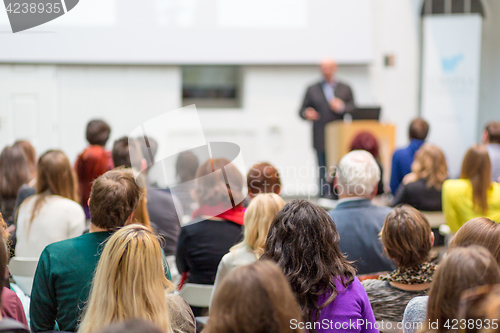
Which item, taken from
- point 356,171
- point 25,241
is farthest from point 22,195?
point 356,171

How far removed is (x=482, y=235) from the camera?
1607 millimetres

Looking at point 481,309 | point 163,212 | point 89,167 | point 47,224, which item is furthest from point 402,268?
point 89,167

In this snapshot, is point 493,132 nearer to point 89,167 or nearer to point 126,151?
point 126,151

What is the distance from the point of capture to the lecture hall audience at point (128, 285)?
137 cm

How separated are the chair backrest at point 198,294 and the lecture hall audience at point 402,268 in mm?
787

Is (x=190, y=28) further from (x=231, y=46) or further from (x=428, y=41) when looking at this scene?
(x=428, y=41)

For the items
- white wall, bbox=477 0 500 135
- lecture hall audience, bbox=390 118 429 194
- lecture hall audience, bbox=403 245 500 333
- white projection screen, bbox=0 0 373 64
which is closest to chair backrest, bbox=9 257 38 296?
lecture hall audience, bbox=403 245 500 333

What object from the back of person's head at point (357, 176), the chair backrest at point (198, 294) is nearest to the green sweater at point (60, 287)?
the chair backrest at point (198, 294)

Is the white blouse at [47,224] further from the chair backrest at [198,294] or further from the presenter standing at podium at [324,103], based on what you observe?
the presenter standing at podium at [324,103]

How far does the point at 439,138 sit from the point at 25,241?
6.44 metres

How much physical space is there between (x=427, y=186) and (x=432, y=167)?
14 centimetres

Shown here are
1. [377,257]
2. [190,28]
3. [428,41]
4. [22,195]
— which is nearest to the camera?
[377,257]

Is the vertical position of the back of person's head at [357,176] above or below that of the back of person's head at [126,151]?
below

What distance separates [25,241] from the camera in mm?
2561
